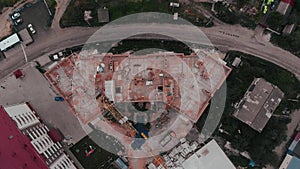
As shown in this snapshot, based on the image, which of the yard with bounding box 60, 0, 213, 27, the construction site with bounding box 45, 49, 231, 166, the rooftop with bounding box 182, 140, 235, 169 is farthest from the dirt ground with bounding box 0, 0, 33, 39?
the rooftop with bounding box 182, 140, 235, 169

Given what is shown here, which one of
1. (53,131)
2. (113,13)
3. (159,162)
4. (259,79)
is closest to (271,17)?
(259,79)

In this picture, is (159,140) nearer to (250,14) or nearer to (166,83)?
(166,83)

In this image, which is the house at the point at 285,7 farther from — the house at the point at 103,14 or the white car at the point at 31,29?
the white car at the point at 31,29

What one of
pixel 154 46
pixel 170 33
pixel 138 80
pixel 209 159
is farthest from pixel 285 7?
pixel 209 159

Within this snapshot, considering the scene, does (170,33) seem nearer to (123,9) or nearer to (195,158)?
(123,9)

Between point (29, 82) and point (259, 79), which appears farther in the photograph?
point (29, 82)

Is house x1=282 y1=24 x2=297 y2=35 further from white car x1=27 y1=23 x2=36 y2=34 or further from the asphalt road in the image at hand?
white car x1=27 y1=23 x2=36 y2=34
